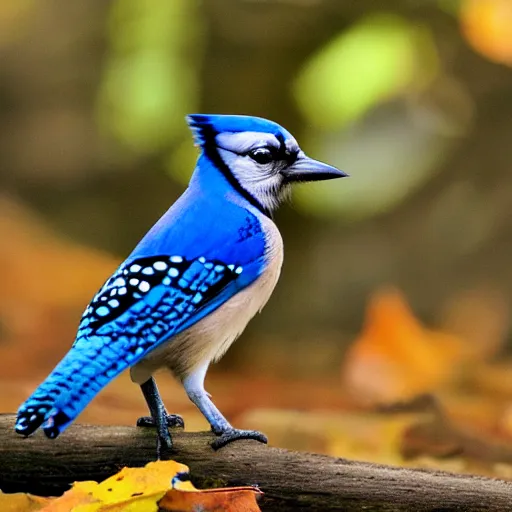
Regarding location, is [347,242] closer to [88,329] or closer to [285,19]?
[285,19]

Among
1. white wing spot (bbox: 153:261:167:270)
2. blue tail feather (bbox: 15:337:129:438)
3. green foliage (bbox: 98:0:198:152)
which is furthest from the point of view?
green foliage (bbox: 98:0:198:152)

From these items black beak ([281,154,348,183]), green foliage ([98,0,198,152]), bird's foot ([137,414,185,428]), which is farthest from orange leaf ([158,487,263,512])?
green foliage ([98,0,198,152])

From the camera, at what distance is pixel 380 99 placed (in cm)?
154

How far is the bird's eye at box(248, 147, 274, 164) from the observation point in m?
0.81

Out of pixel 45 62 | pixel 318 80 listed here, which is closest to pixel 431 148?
pixel 318 80

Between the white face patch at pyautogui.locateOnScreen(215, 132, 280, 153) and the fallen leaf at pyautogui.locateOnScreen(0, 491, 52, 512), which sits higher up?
the white face patch at pyautogui.locateOnScreen(215, 132, 280, 153)

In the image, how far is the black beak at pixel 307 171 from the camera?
0.80 m

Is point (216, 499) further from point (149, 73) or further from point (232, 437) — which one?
point (149, 73)

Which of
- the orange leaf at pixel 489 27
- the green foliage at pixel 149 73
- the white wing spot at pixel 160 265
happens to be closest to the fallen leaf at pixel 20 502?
the white wing spot at pixel 160 265

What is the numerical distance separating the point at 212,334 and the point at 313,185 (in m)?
0.75

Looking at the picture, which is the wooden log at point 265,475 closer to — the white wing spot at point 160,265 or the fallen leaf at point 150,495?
the fallen leaf at point 150,495

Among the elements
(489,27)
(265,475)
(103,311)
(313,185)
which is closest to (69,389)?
(103,311)

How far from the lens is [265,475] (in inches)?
31.0

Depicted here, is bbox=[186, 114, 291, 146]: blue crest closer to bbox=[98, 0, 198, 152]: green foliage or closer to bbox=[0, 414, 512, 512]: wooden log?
bbox=[0, 414, 512, 512]: wooden log
